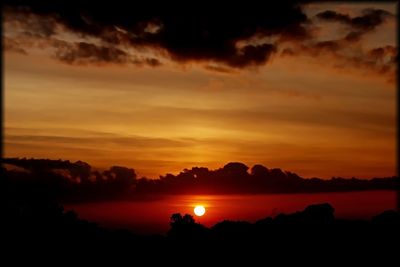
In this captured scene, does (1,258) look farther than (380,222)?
No

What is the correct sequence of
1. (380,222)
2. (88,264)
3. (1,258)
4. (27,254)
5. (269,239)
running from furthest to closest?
1. (269,239)
2. (380,222)
3. (88,264)
4. (27,254)
5. (1,258)

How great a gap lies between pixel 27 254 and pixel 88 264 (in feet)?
46.8

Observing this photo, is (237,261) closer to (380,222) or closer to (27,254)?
(380,222)

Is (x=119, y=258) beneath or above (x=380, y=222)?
beneath

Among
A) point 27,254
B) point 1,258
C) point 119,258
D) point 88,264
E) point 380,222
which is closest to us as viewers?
point 1,258

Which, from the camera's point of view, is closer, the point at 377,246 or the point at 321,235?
the point at 377,246

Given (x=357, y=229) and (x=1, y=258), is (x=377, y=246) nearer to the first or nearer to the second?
(x=357, y=229)

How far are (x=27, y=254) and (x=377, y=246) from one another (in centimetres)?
5889

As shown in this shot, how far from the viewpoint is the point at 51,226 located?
4149 inches

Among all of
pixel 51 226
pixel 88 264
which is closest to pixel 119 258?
pixel 88 264

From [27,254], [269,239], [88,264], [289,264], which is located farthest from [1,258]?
[269,239]

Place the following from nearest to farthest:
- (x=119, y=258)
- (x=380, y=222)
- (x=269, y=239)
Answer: (x=119, y=258) → (x=380, y=222) → (x=269, y=239)

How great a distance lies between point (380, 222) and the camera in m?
109

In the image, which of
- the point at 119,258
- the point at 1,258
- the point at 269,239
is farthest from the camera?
the point at 269,239
